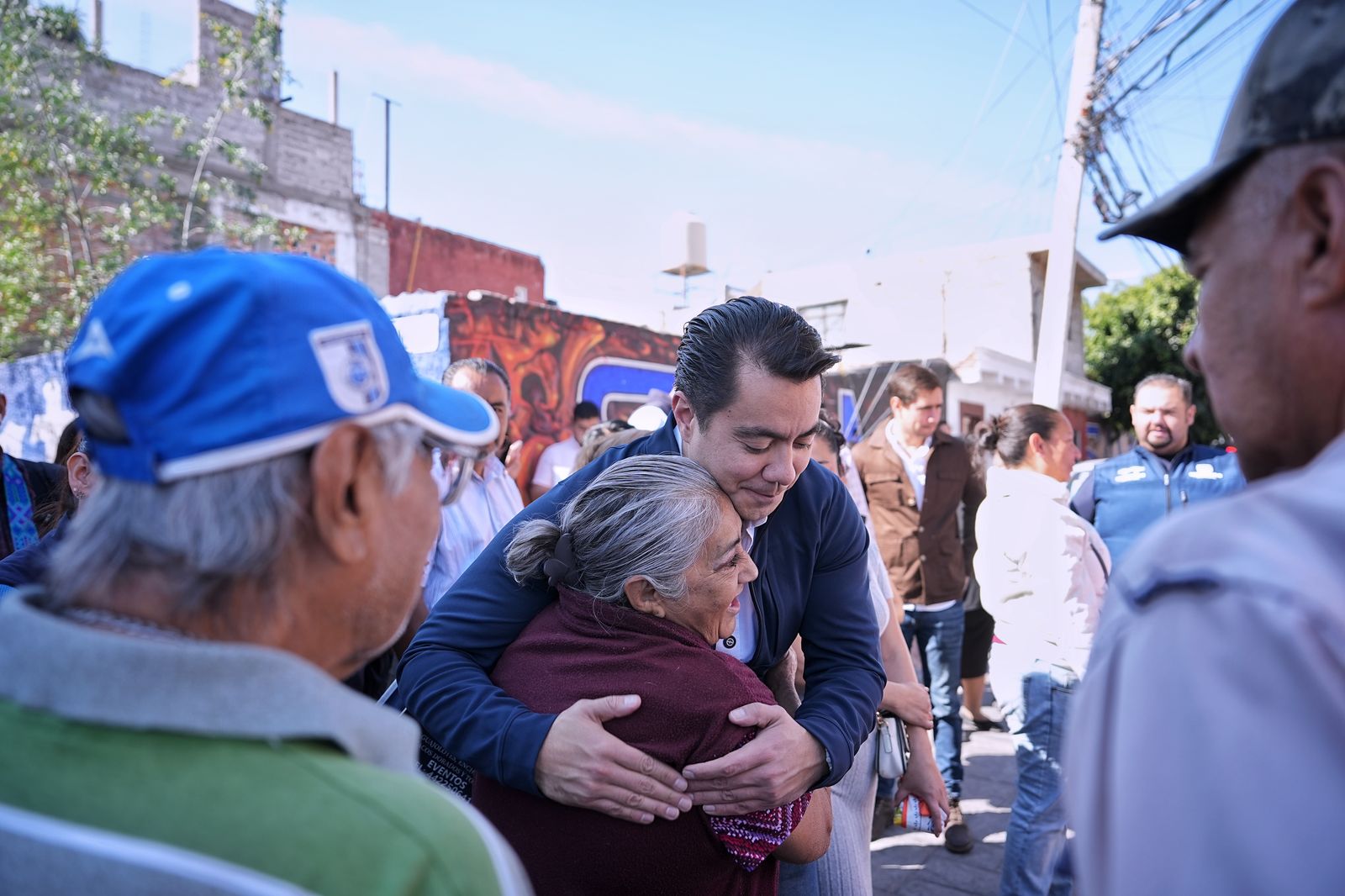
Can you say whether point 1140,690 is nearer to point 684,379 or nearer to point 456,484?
point 456,484

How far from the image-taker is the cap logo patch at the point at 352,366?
815 millimetres

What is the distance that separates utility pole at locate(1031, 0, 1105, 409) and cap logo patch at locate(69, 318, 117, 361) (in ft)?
32.2

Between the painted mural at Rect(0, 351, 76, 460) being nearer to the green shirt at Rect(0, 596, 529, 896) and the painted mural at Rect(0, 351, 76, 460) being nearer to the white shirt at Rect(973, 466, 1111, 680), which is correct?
the white shirt at Rect(973, 466, 1111, 680)

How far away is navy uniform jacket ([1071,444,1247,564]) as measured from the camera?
4.70 metres

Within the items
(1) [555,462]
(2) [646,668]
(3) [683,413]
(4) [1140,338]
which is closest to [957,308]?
(4) [1140,338]

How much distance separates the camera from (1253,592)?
0.59 m

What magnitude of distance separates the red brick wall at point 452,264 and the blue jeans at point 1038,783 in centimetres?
1497

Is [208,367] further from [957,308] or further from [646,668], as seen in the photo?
[957,308]

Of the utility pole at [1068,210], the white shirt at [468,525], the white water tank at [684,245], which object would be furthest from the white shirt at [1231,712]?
the white water tank at [684,245]

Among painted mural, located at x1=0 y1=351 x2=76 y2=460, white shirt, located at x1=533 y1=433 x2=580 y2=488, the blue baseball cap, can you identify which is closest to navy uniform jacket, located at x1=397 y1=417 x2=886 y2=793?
the blue baseball cap

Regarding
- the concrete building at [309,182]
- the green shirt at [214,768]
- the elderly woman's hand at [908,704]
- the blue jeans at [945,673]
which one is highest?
the concrete building at [309,182]

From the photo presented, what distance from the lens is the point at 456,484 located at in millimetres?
1239

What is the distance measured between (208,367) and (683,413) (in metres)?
1.58

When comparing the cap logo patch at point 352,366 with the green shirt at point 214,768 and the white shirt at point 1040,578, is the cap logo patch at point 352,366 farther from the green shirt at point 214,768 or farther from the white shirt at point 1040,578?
the white shirt at point 1040,578
